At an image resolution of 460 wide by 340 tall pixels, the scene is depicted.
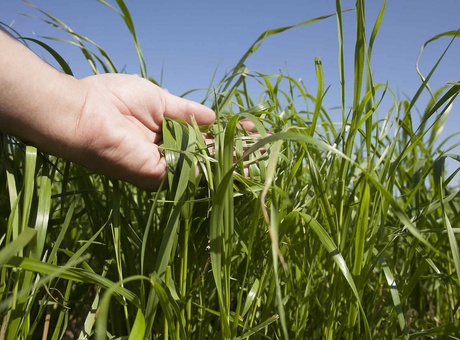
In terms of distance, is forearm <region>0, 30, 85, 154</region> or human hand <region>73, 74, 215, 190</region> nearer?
forearm <region>0, 30, 85, 154</region>

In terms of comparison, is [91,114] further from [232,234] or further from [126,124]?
[232,234]

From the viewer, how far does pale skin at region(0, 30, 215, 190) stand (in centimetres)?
81

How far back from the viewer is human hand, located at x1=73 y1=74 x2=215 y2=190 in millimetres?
915

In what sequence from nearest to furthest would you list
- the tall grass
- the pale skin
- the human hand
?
1. the tall grass
2. the pale skin
3. the human hand

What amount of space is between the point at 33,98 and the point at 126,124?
0.22 meters

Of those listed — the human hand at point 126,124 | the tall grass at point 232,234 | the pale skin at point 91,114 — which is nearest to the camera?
the tall grass at point 232,234

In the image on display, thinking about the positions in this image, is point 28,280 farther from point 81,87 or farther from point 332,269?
point 332,269

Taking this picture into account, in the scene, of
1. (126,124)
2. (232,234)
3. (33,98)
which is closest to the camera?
(232,234)

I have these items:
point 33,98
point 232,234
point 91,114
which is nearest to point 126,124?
point 91,114

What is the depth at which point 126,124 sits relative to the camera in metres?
1.01

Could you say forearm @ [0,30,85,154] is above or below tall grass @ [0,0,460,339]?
above

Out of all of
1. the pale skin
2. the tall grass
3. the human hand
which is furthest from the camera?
the human hand

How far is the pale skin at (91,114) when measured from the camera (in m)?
0.81

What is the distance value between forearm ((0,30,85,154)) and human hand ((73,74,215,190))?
0.11 feet
